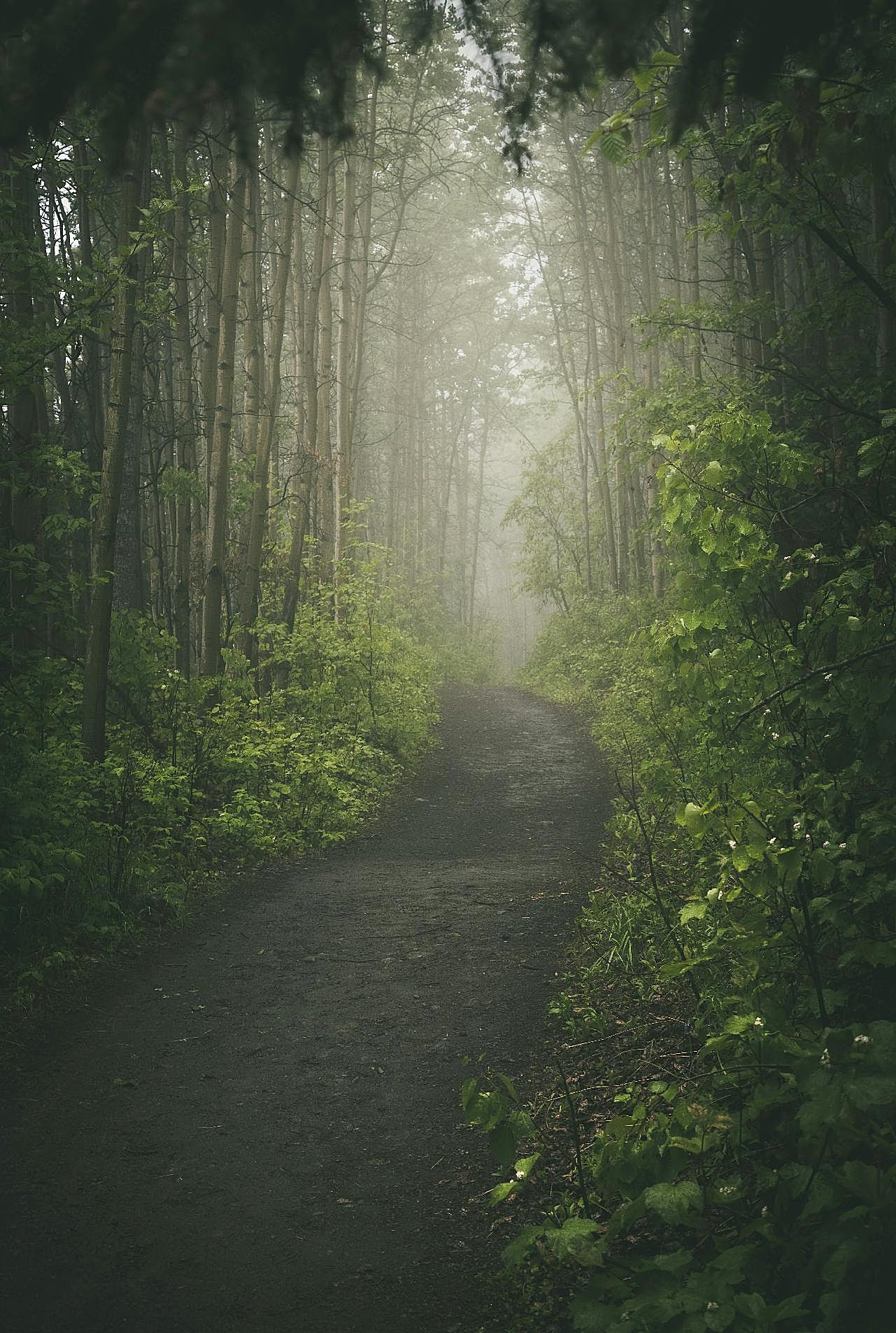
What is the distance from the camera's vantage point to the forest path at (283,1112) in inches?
115

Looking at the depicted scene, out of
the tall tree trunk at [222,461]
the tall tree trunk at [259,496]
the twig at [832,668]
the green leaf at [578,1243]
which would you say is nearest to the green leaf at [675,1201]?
the green leaf at [578,1243]

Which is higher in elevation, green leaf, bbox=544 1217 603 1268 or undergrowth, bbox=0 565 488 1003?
undergrowth, bbox=0 565 488 1003

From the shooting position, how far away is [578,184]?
21.0 meters

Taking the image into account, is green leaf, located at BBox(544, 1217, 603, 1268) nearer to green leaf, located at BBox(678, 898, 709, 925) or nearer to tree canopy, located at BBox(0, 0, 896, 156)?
green leaf, located at BBox(678, 898, 709, 925)

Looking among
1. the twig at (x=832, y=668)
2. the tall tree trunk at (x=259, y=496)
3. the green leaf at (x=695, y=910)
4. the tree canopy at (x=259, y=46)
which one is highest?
the tall tree trunk at (x=259, y=496)

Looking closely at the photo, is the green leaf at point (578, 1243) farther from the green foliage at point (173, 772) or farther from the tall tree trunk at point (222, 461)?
the tall tree trunk at point (222, 461)

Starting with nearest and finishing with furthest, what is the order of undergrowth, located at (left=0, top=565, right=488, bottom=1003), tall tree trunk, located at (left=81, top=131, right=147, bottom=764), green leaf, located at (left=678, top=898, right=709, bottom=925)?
green leaf, located at (left=678, top=898, right=709, bottom=925), undergrowth, located at (left=0, top=565, right=488, bottom=1003), tall tree trunk, located at (left=81, top=131, right=147, bottom=764)

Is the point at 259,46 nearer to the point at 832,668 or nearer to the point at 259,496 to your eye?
the point at 832,668

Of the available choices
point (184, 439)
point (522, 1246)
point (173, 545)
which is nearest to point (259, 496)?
point (184, 439)

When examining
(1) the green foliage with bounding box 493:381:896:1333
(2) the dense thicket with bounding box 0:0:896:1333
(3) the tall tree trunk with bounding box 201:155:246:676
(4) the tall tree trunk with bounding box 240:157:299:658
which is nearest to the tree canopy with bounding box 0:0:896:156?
(2) the dense thicket with bounding box 0:0:896:1333

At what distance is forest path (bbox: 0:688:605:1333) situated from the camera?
2.92 metres

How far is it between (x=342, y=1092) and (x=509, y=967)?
1731 millimetres

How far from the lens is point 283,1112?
161 inches

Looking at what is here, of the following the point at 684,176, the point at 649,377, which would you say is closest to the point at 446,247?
the point at 649,377
